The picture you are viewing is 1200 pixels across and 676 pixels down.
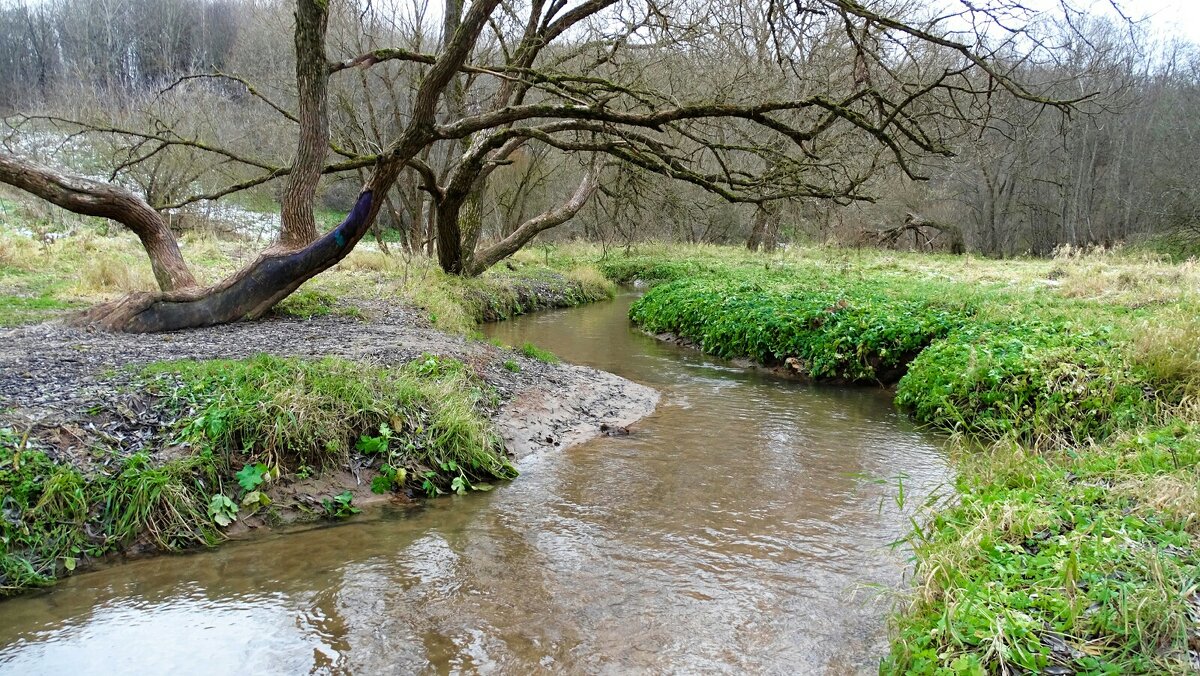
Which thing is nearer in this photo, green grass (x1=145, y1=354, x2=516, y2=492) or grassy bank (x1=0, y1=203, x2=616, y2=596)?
grassy bank (x1=0, y1=203, x2=616, y2=596)

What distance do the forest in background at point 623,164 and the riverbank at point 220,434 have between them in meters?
6.81

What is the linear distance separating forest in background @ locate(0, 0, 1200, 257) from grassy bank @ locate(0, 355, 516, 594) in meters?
7.32

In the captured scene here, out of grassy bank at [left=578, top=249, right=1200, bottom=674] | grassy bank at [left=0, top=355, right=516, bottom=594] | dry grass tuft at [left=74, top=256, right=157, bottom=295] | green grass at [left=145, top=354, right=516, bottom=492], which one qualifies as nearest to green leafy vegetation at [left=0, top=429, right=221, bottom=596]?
grassy bank at [left=0, top=355, right=516, bottom=594]

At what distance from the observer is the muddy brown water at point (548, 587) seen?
11.2 feet

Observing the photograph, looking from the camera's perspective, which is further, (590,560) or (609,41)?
(609,41)

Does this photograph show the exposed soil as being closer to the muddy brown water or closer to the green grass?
the green grass

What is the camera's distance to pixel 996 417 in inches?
270

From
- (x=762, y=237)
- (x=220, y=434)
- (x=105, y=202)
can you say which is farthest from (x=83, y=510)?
(x=762, y=237)

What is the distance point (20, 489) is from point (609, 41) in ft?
36.2

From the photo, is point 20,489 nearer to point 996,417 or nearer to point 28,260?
point 996,417

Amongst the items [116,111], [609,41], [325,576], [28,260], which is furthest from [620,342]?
[116,111]

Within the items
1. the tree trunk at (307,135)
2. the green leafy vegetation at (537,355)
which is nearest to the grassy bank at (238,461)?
the green leafy vegetation at (537,355)

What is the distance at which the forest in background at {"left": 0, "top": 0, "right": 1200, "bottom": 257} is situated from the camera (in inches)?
650

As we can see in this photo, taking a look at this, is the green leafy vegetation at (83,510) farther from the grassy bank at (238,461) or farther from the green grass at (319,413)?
the green grass at (319,413)
